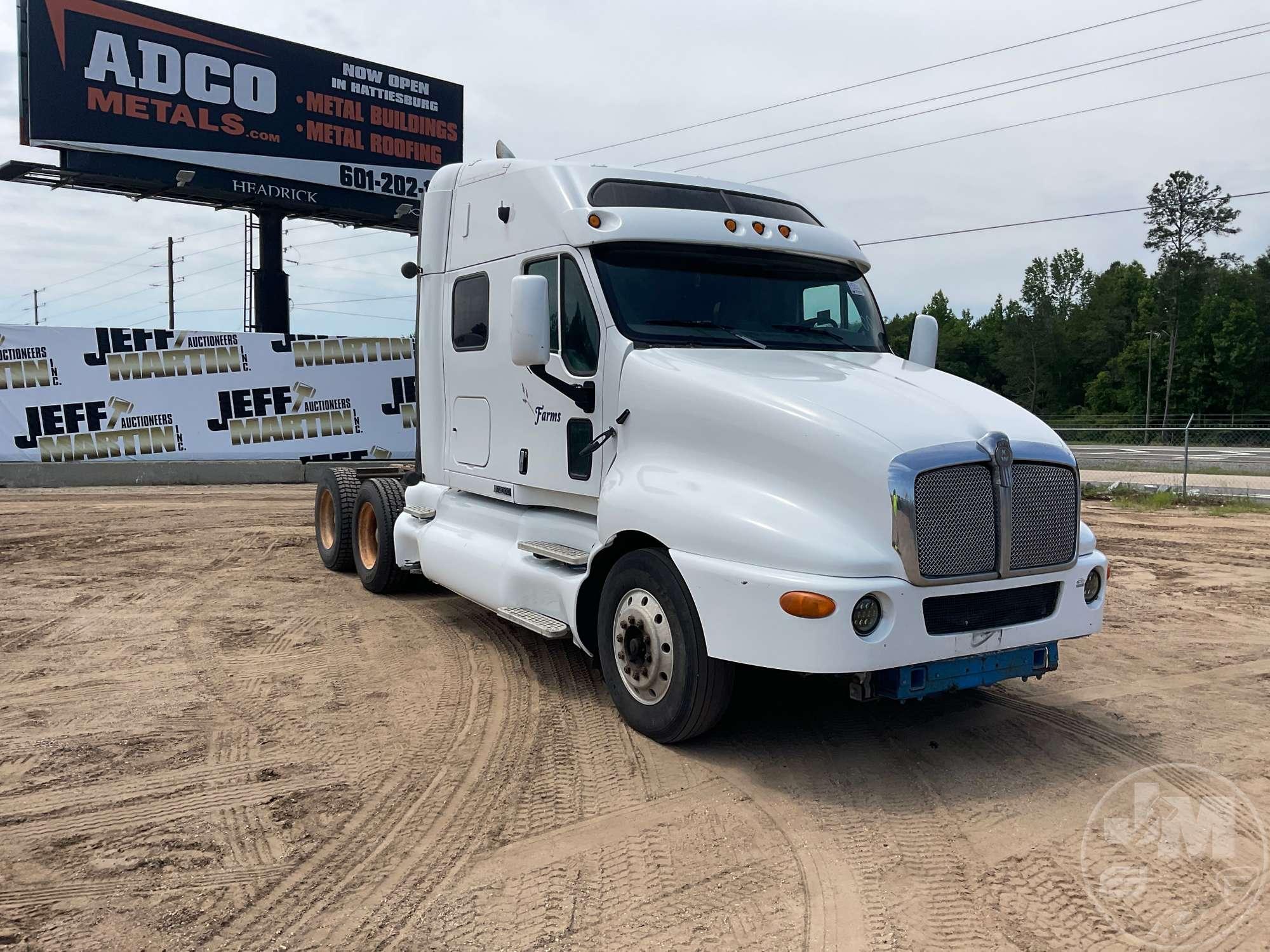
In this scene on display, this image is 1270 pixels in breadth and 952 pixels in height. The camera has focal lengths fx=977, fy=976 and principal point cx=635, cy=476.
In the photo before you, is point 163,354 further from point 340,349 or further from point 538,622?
point 538,622

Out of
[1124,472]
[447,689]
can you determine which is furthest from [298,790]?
[1124,472]

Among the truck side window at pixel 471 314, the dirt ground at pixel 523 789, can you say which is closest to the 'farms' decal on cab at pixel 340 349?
the dirt ground at pixel 523 789

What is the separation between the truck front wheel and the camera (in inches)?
186

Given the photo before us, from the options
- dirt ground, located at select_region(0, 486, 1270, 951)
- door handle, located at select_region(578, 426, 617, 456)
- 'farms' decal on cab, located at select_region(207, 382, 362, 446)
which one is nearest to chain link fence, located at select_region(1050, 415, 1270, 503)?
dirt ground, located at select_region(0, 486, 1270, 951)

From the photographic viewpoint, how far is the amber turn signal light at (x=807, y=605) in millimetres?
4164

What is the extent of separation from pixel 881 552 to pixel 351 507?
256 inches

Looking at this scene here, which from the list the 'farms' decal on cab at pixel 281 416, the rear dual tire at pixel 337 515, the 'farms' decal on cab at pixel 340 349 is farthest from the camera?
the 'farms' decal on cab at pixel 340 349

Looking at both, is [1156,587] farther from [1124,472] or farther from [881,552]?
[1124,472]

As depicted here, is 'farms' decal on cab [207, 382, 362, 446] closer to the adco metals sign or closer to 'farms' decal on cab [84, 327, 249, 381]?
'farms' decal on cab [84, 327, 249, 381]

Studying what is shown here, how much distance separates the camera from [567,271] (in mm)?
5883

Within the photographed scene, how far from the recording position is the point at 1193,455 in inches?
1176

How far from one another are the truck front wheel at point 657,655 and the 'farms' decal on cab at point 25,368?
1674 centimetres

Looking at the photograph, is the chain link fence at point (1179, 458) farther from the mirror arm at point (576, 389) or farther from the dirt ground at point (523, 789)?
the mirror arm at point (576, 389)

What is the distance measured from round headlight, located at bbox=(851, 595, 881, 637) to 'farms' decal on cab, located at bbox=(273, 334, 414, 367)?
1720 cm
